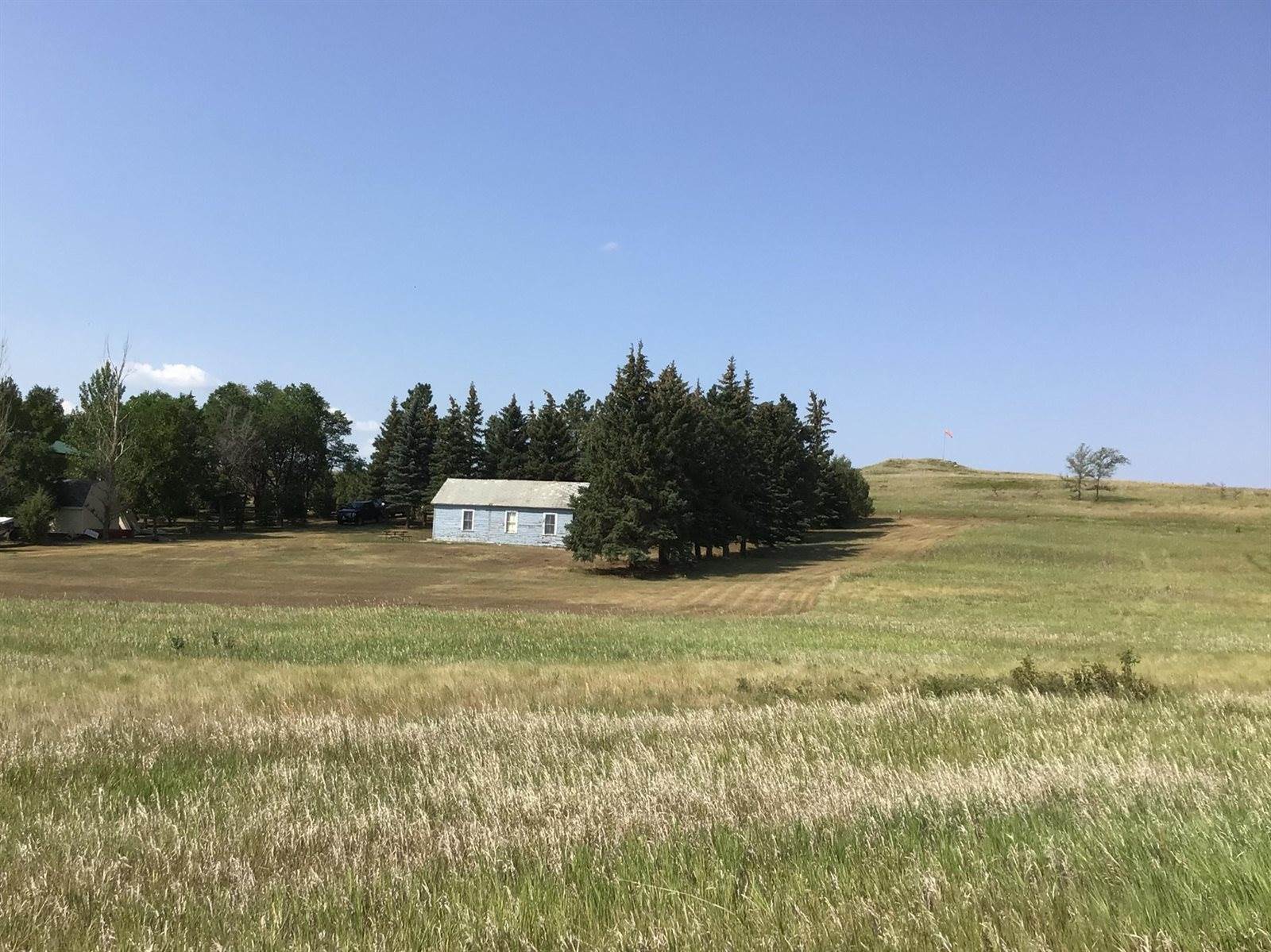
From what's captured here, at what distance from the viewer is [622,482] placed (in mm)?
50625

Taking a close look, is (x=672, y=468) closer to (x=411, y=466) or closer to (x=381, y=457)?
(x=411, y=466)

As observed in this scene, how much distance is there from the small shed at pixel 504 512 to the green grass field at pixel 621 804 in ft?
163

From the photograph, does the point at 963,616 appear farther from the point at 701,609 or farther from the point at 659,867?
the point at 659,867

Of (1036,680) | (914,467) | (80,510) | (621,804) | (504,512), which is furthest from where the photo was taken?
(914,467)

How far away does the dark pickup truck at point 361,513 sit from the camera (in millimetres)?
87875

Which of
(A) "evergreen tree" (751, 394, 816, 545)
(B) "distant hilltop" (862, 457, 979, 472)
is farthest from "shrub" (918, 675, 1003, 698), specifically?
(B) "distant hilltop" (862, 457, 979, 472)

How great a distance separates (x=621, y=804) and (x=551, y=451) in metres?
77.2

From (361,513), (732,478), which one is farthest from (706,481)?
(361,513)

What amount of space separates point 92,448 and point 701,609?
69273 mm

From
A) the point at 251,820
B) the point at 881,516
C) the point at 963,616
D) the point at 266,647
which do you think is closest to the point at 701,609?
the point at 963,616

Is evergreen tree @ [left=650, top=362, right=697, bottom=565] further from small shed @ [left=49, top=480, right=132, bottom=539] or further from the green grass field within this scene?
small shed @ [left=49, top=480, right=132, bottom=539]

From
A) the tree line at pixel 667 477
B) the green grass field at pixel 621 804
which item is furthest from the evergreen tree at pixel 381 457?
the green grass field at pixel 621 804

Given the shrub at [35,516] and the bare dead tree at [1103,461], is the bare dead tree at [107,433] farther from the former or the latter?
the bare dead tree at [1103,461]

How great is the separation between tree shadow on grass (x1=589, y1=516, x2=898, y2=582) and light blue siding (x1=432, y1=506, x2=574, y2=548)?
40.3 feet
